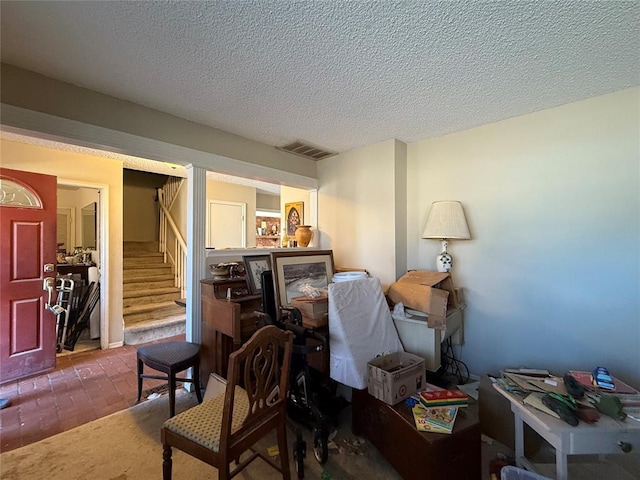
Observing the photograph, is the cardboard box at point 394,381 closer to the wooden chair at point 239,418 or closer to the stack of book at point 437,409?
the stack of book at point 437,409

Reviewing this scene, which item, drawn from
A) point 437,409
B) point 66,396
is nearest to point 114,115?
point 66,396

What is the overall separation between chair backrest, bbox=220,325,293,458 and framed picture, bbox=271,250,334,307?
0.74 metres

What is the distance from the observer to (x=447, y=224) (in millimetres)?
2473

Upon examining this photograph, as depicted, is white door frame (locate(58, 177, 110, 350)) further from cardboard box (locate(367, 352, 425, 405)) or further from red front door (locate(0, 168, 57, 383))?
cardboard box (locate(367, 352, 425, 405))

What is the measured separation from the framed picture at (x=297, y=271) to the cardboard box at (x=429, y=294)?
65 centimetres

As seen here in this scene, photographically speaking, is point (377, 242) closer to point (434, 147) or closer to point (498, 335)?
point (434, 147)

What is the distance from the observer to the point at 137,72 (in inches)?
68.3

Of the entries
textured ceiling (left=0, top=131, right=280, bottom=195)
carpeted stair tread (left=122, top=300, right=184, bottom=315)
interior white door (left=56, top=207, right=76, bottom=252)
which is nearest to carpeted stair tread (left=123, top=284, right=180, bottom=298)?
carpeted stair tread (left=122, top=300, right=184, bottom=315)

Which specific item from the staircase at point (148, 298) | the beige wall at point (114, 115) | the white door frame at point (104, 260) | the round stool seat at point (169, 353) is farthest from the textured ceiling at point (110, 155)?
the staircase at point (148, 298)

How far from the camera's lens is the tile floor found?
2.00 meters

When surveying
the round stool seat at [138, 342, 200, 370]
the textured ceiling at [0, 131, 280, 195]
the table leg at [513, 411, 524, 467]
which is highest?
the textured ceiling at [0, 131, 280, 195]

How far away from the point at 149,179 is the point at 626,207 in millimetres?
7727

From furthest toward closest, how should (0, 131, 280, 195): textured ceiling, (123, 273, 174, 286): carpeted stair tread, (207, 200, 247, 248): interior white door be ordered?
(207, 200, 247, 248): interior white door < (123, 273, 174, 286): carpeted stair tread < (0, 131, 280, 195): textured ceiling

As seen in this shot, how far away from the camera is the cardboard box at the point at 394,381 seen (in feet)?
5.32
